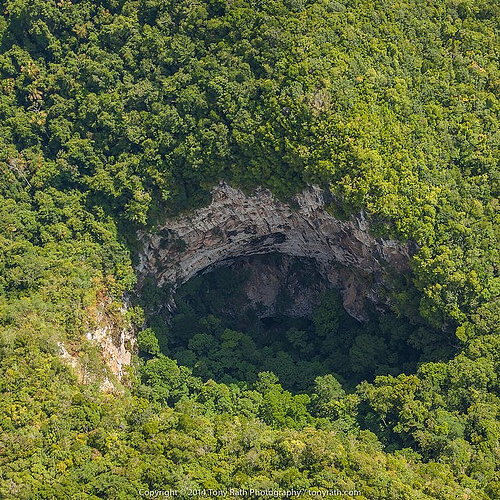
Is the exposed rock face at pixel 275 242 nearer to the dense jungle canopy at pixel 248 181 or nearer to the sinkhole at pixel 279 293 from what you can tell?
the sinkhole at pixel 279 293

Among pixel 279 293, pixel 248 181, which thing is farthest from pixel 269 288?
pixel 248 181

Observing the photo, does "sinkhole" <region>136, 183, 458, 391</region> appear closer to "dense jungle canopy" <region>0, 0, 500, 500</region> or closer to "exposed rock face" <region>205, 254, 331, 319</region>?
"exposed rock face" <region>205, 254, 331, 319</region>

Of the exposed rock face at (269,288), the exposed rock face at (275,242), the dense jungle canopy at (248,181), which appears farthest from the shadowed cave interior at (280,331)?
the exposed rock face at (275,242)

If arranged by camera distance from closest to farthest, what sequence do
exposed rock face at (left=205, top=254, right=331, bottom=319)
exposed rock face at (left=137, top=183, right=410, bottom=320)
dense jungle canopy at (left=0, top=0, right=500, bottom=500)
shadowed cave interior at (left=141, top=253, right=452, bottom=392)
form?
1. dense jungle canopy at (left=0, top=0, right=500, bottom=500)
2. exposed rock face at (left=137, top=183, right=410, bottom=320)
3. shadowed cave interior at (left=141, top=253, right=452, bottom=392)
4. exposed rock face at (left=205, top=254, right=331, bottom=319)

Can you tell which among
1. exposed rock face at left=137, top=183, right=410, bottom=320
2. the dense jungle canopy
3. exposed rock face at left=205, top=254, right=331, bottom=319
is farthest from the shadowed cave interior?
exposed rock face at left=137, top=183, right=410, bottom=320

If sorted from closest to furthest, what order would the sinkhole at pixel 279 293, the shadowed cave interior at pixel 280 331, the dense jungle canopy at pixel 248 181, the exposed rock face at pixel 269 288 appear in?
1. the dense jungle canopy at pixel 248 181
2. the sinkhole at pixel 279 293
3. the shadowed cave interior at pixel 280 331
4. the exposed rock face at pixel 269 288

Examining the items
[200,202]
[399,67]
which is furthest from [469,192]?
[200,202]

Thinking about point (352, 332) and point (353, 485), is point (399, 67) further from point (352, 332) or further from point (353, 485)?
point (353, 485)
